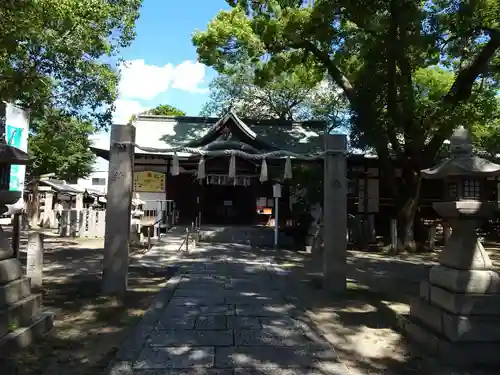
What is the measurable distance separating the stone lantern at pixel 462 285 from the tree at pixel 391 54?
7451mm

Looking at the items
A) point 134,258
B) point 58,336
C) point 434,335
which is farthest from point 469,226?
point 134,258

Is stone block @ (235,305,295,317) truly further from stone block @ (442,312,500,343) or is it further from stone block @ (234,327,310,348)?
stone block @ (442,312,500,343)

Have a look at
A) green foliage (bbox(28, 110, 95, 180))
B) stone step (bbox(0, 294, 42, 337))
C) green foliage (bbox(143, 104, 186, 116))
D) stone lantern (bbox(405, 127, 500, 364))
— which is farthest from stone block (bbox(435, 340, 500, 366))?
green foliage (bbox(143, 104, 186, 116))

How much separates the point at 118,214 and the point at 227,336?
3796mm

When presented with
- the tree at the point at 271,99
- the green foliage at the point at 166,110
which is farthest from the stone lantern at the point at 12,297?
the green foliage at the point at 166,110

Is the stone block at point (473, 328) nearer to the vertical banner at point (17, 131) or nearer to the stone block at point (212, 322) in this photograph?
the stone block at point (212, 322)

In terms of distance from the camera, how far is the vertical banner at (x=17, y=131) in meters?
7.46

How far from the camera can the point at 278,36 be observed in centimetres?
1630

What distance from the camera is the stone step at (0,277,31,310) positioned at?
507 cm

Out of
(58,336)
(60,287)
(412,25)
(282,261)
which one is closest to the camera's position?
(58,336)

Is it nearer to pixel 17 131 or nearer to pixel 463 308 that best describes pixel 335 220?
pixel 463 308

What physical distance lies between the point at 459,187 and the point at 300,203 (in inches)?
447

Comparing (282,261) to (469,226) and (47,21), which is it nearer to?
(469,226)

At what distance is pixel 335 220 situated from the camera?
8859mm
